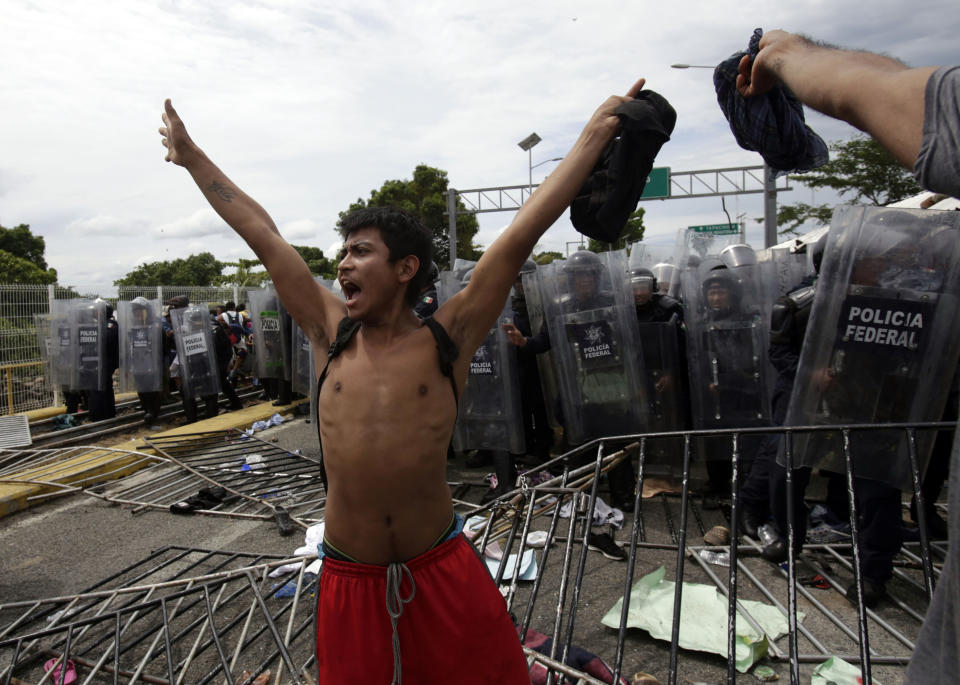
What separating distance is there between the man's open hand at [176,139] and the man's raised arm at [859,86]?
1.74 metres

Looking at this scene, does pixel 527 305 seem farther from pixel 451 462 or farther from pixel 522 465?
pixel 451 462

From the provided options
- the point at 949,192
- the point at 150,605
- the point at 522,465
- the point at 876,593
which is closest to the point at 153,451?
the point at 522,465

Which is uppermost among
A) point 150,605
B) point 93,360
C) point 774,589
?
point 93,360

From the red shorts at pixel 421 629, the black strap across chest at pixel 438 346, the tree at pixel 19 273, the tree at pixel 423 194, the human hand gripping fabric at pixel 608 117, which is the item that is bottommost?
the red shorts at pixel 421 629

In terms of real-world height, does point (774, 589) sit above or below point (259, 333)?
below

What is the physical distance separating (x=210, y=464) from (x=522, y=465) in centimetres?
338

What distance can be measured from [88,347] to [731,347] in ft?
30.3

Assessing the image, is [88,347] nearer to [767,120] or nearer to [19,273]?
[767,120]

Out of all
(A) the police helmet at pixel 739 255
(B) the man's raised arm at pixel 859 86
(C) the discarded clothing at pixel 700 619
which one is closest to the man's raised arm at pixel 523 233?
(B) the man's raised arm at pixel 859 86

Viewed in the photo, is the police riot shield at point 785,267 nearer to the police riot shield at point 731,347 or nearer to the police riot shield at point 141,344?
the police riot shield at point 731,347

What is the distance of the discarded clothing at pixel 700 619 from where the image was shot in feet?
9.61

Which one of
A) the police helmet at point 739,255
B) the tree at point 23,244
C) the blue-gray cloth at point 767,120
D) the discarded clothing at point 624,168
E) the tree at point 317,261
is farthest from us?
the tree at point 317,261

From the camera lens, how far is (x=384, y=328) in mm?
1936

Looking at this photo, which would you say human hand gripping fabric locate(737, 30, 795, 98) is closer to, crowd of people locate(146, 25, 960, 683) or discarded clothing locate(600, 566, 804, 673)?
crowd of people locate(146, 25, 960, 683)
